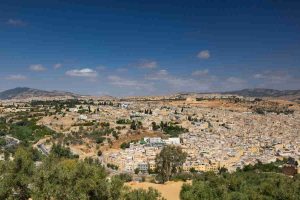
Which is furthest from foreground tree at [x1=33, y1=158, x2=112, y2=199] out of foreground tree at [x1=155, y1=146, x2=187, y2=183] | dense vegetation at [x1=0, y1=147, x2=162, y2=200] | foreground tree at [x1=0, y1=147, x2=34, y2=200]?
foreground tree at [x1=155, y1=146, x2=187, y2=183]

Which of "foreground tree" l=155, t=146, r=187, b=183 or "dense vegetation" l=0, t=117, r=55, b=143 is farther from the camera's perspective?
"dense vegetation" l=0, t=117, r=55, b=143

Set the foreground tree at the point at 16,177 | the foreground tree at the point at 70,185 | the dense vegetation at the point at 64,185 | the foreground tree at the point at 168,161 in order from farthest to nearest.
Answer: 1. the foreground tree at the point at 168,161
2. the foreground tree at the point at 16,177
3. the dense vegetation at the point at 64,185
4. the foreground tree at the point at 70,185

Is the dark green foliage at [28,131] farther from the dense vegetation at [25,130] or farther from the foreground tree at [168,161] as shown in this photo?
the foreground tree at [168,161]

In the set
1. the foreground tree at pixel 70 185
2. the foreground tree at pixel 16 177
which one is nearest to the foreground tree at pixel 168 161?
the foreground tree at pixel 16 177

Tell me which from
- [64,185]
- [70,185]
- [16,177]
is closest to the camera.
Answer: [64,185]

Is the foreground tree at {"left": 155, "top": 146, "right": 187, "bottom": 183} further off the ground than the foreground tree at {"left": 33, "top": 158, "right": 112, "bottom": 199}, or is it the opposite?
the foreground tree at {"left": 33, "top": 158, "right": 112, "bottom": 199}

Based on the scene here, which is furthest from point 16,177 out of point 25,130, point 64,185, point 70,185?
Result: point 25,130

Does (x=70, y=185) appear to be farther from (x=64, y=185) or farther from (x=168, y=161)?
(x=168, y=161)

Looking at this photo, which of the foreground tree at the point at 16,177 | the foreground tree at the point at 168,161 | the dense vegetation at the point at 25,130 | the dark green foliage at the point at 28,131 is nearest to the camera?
the foreground tree at the point at 16,177

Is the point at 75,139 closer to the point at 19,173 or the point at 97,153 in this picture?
the point at 97,153

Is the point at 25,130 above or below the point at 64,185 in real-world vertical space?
below

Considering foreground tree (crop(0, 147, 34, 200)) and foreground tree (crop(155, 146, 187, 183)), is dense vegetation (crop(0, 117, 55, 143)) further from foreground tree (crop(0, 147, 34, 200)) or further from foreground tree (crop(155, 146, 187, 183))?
foreground tree (crop(0, 147, 34, 200))

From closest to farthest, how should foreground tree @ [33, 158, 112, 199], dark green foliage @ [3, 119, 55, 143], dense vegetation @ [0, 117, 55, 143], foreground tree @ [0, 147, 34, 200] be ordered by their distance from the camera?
foreground tree @ [33, 158, 112, 199]
foreground tree @ [0, 147, 34, 200]
dark green foliage @ [3, 119, 55, 143]
dense vegetation @ [0, 117, 55, 143]
